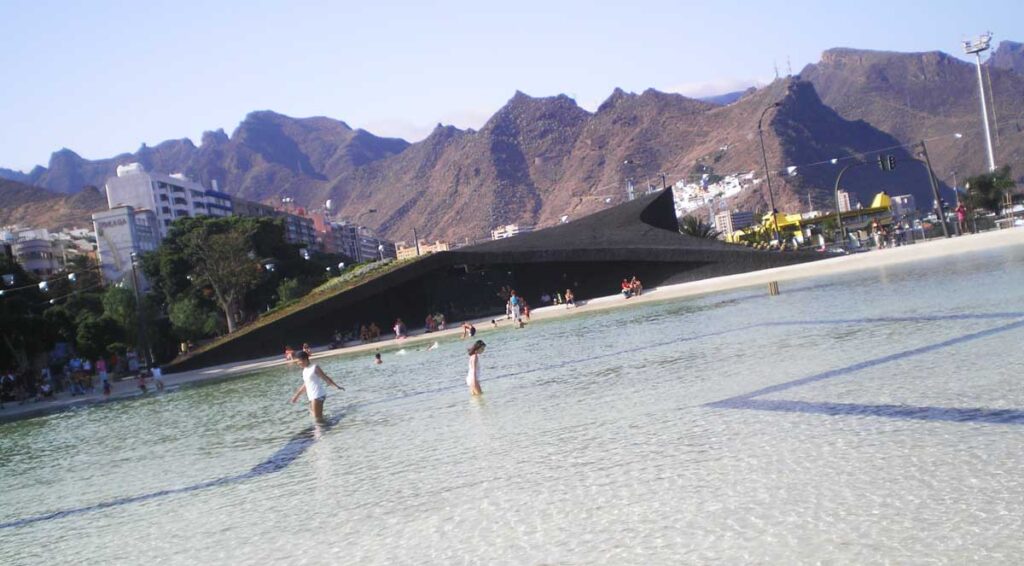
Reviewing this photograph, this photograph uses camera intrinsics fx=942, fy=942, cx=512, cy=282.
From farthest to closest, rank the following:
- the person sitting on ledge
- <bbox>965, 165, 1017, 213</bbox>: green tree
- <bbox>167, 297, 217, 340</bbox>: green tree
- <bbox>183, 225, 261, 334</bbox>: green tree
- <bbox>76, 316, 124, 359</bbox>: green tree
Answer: <bbox>965, 165, 1017, 213</bbox>: green tree → <bbox>167, 297, 217, 340</bbox>: green tree → <bbox>183, 225, 261, 334</bbox>: green tree → <bbox>76, 316, 124, 359</bbox>: green tree → the person sitting on ledge

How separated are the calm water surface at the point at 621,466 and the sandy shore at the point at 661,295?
573 inches

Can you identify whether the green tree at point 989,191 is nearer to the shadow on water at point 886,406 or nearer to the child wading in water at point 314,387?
the shadow on water at point 886,406

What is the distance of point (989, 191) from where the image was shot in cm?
5397

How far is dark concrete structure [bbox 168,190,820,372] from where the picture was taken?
35.2 m

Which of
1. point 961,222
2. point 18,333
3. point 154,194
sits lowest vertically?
point 961,222

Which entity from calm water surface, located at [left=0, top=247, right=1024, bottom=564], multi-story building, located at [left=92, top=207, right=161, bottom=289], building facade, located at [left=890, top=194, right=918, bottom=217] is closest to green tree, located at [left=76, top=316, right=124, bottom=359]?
calm water surface, located at [left=0, top=247, right=1024, bottom=564]

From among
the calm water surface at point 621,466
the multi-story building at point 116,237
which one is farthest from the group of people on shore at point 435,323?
the multi-story building at point 116,237

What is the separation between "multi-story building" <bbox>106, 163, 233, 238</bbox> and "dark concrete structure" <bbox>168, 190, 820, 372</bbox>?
70.6m

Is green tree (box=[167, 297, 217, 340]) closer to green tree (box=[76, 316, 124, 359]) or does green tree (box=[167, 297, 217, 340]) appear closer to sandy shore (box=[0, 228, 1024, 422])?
green tree (box=[76, 316, 124, 359])

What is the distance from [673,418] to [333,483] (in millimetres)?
3054

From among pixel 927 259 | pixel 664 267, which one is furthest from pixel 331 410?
pixel 664 267

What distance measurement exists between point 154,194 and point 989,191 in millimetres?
84107

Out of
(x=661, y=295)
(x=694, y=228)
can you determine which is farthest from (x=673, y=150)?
(x=661, y=295)

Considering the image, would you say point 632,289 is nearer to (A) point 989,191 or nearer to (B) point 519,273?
(B) point 519,273
